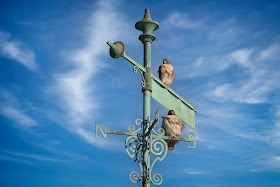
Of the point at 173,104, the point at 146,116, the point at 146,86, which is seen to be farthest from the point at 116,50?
the point at 173,104

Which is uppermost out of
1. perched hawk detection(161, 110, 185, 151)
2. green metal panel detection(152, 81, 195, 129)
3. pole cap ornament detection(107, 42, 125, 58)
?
pole cap ornament detection(107, 42, 125, 58)

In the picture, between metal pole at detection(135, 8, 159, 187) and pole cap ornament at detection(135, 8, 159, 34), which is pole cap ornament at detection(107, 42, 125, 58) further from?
pole cap ornament at detection(135, 8, 159, 34)

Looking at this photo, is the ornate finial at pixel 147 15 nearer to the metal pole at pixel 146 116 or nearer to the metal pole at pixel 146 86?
the metal pole at pixel 146 86

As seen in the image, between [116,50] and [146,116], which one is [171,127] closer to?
[146,116]

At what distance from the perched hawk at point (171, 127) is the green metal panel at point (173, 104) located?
0.17 m

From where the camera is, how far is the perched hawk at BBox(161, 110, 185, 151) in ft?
25.7

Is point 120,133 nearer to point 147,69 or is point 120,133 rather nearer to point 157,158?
point 157,158

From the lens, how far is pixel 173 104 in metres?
8.05

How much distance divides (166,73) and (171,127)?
1.10m

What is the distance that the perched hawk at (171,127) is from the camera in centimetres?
784

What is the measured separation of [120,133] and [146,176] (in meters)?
0.88

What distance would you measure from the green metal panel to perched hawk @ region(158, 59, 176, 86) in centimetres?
27

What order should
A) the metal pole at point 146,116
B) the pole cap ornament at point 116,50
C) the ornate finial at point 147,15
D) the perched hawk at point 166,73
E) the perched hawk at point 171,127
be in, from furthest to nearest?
the ornate finial at point 147,15 → the perched hawk at point 166,73 → the perched hawk at point 171,127 → the pole cap ornament at point 116,50 → the metal pole at point 146,116

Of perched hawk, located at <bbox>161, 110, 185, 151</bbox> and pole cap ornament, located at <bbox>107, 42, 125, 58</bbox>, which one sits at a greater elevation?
pole cap ornament, located at <bbox>107, 42, 125, 58</bbox>
